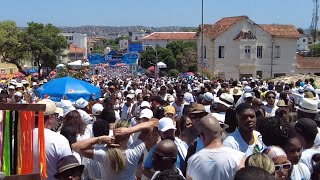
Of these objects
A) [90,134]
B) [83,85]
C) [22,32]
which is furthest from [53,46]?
[90,134]

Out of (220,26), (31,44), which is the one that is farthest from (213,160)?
(31,44)

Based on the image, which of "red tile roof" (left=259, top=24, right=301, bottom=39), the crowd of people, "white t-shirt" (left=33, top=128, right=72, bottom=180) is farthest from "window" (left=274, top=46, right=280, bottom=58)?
"white t-shirt" (left=33, top=128, right=72, bottom=180)

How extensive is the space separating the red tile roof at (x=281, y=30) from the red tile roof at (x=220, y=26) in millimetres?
Answer: 3297

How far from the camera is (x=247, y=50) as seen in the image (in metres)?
54.7

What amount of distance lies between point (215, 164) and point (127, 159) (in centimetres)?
111

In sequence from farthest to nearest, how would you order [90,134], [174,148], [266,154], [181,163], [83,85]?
1. [83,85]
2. [90,134]
3. [181,163]
4. [174,148]
5. [266,154]

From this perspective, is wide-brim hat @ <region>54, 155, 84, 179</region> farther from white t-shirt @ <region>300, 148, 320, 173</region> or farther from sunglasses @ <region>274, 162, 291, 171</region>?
white t-shirt @ <region>300, 148, 320, 173</region>

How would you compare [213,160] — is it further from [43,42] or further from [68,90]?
[43,42]

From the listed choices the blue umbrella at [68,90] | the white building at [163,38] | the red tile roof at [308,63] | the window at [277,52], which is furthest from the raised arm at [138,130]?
the white building at [163,38]

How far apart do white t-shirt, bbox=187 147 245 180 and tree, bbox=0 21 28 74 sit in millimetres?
52617

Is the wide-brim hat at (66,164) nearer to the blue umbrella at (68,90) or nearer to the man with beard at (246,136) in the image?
the man with beard at (246,136)

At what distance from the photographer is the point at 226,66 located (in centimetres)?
5450

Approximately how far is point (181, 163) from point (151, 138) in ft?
2.04

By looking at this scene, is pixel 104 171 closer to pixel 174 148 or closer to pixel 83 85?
pixel 174 148
